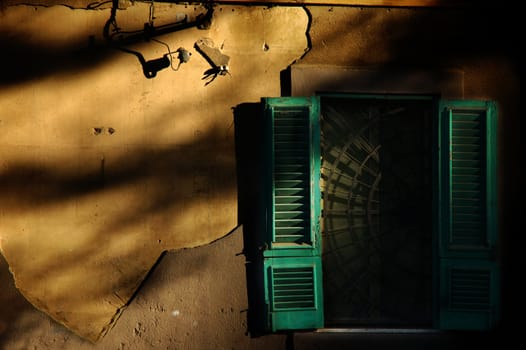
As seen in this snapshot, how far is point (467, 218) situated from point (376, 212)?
0.73 m

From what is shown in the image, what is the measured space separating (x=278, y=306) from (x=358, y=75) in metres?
1.99

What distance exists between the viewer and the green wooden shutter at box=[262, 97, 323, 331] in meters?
3.94

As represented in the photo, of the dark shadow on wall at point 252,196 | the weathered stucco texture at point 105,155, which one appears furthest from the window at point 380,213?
the weathered stucco texture at point 105,155

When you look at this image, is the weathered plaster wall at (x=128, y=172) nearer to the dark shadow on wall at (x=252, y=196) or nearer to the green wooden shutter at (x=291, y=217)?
the dark shadow on wall at (x=252, y=196)

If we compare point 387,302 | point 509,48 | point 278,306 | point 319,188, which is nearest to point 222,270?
point 278,306

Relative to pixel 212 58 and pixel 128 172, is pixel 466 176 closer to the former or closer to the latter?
pixel 212 58

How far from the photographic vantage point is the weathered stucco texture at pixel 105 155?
12.9ft

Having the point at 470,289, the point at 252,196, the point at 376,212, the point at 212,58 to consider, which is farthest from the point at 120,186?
the point at 470,289

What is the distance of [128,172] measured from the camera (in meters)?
4.00

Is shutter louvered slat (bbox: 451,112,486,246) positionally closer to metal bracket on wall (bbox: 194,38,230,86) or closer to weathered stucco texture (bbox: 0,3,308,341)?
weathered stucco texture (bbox: 0,3,308,341)

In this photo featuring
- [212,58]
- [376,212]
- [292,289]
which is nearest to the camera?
[292,289]

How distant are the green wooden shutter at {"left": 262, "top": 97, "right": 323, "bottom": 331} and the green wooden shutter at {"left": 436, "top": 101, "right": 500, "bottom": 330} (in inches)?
41.5

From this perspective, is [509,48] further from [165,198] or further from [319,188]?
[165,198]

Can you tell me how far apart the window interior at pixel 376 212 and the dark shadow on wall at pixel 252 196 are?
563mm
